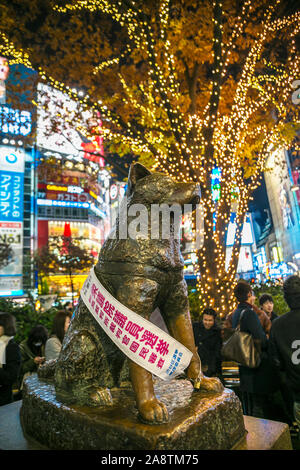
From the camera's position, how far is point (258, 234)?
152 ft

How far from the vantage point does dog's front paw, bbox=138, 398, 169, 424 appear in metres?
1.34

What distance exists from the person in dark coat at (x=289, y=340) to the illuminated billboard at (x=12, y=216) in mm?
30370

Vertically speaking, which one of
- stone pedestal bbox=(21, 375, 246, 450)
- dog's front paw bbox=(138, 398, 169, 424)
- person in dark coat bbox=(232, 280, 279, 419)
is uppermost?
dog's front paw bbox=(138, 398, 169, 424)

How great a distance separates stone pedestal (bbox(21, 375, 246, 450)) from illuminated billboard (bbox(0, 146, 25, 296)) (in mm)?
30650

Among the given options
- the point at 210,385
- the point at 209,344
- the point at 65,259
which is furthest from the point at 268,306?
the point at 65,259

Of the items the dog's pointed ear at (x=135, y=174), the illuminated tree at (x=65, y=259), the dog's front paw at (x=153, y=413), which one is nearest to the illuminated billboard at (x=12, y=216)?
the illuminated tree at (x=65, y=259)

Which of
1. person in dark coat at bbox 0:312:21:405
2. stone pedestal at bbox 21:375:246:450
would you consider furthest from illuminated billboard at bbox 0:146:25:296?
stone pedestal at bbox 21:375:246:450

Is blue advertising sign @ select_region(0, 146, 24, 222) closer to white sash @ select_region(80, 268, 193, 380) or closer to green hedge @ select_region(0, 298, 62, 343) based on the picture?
green hedge @ select_region(0, 298, 62, 343)

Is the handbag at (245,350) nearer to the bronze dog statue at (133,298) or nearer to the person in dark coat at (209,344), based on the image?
the person in dark coat at (209,344)

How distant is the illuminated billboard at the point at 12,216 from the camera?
2966cm

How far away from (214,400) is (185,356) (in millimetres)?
290

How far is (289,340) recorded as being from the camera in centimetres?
279
